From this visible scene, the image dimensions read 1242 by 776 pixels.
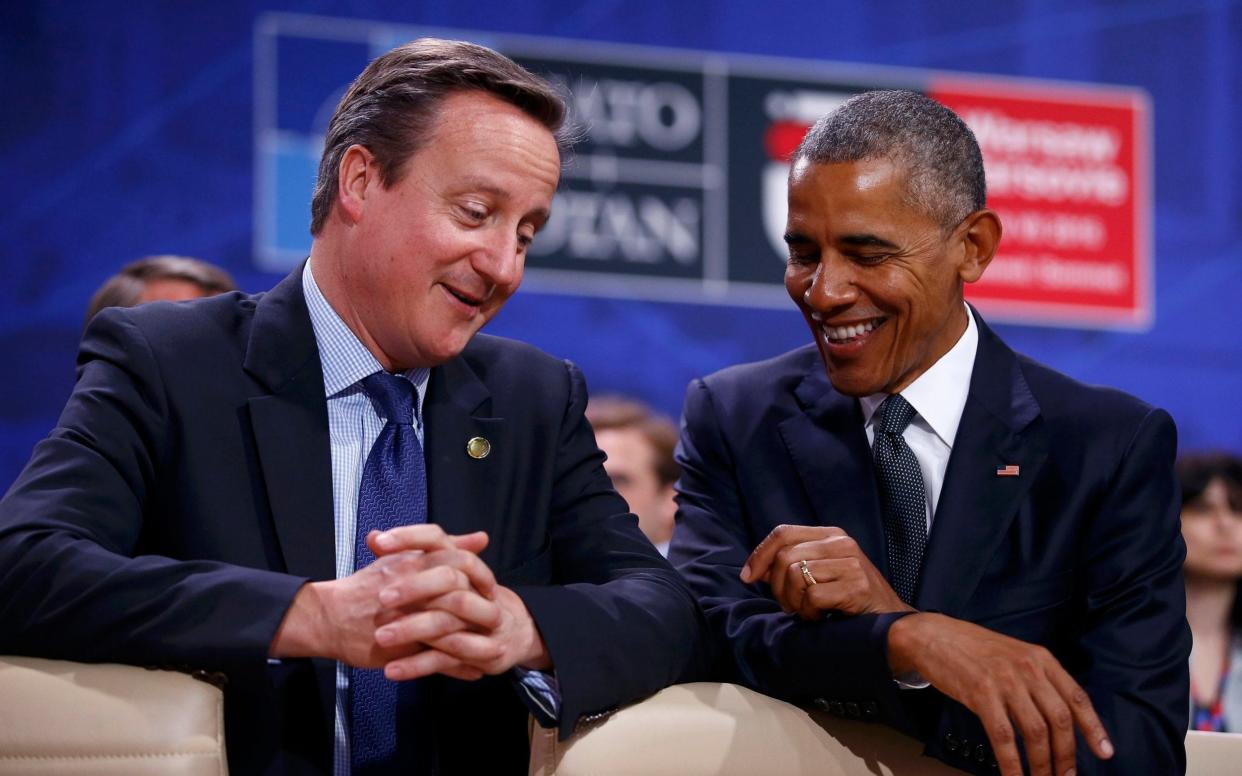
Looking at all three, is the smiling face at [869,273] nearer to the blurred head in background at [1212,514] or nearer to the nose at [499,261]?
the nose at [499,261]

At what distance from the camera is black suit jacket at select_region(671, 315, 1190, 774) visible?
6.25ft

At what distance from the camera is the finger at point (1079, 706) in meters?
1.79

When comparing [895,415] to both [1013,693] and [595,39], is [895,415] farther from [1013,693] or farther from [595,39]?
[595,39]

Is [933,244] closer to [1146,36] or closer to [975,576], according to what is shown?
[975,576]

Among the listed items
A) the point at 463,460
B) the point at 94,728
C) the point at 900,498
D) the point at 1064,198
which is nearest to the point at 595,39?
the point at 1064,198

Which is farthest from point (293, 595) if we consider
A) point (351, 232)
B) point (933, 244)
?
point (933, 244)

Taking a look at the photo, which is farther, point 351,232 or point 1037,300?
point 1037,300

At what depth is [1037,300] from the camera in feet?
16.2

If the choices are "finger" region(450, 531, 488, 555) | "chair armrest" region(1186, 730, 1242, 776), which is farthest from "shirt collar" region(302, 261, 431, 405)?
"chair armrest" region(1186, 730, 1242, 776)

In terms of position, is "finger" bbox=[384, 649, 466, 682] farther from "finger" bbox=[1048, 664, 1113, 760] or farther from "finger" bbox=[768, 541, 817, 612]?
"finger" bbox=[1048, 664, 1113, 760]

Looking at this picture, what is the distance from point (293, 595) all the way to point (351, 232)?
0.54 meters

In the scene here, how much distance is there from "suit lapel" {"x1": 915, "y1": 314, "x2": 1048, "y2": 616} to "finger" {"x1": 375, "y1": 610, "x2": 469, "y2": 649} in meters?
0.71

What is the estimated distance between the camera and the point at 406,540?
5.43ft

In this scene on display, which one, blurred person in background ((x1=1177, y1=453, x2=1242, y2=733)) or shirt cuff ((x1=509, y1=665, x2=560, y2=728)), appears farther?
blurred person in background ((x1=1177, y1=453, x2=1242, y2=733))
